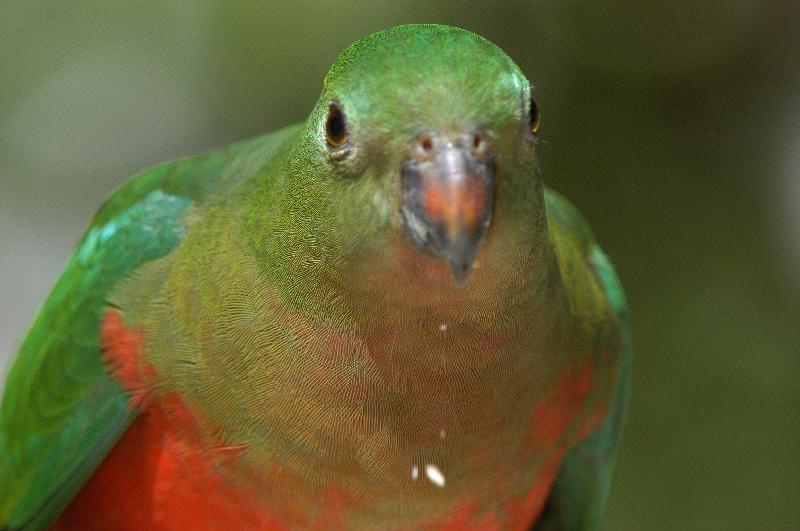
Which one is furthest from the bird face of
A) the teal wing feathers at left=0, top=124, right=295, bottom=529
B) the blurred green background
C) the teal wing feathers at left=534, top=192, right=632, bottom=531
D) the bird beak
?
the blurred green background

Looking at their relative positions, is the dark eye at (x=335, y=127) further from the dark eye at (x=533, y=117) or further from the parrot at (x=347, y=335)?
the dark eye at (x=533, y=117)

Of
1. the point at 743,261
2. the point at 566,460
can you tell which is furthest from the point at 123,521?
the point at 743,261

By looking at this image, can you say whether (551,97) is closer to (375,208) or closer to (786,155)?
(786,155)

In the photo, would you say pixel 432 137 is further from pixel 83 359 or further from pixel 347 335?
pixel 83 359

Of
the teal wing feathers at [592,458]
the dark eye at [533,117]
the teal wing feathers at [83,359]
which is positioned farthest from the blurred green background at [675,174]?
the dark eye at [533,117]

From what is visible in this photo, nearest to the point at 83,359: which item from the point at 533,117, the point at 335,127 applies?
the point at 335,127

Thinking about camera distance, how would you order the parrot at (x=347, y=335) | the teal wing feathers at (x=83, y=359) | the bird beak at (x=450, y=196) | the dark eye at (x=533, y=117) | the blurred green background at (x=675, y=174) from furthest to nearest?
the blurred green background at (x=675, y=174)
the teal wing feathers at (x=83, y=359)
the dark eye at (x=533, y=117)
the parrot at (x=347, y=335)
the bird beak at (x=450, y=196)
